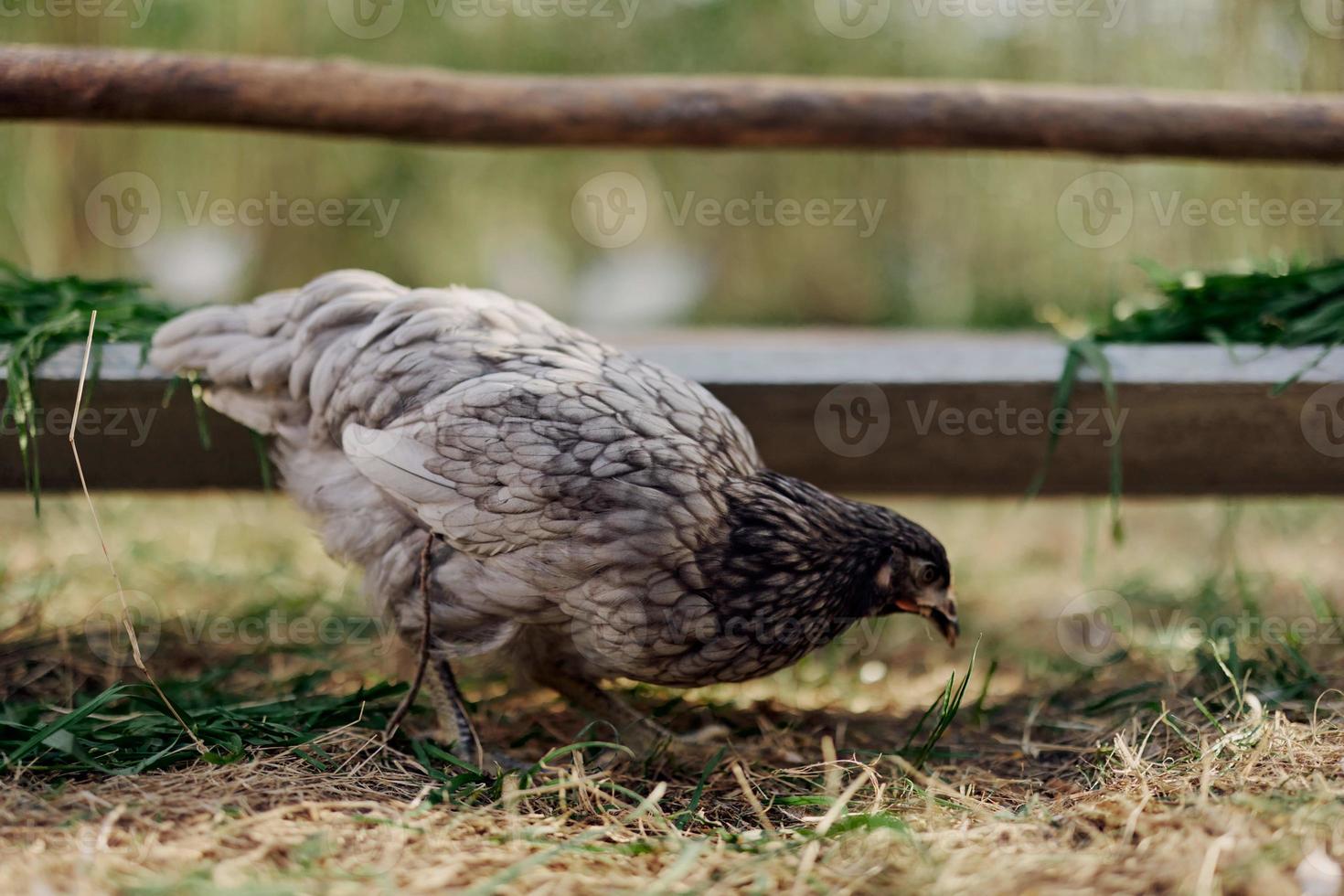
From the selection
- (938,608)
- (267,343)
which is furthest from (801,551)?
(267,343)

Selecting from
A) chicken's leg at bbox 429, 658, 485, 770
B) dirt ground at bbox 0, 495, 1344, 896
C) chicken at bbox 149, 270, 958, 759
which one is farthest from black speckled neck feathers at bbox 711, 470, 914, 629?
chicken's leg at bbox 429, 658, 485, 770

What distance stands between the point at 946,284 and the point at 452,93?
3.89 meters

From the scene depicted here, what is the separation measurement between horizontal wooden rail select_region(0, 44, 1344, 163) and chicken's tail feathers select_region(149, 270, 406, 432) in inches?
22.8

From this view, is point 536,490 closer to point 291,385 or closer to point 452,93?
point 291,385

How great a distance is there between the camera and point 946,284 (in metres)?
5.91

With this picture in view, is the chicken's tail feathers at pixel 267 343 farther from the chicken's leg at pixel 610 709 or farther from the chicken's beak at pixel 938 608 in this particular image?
the chicken's beak at pixel 938 608

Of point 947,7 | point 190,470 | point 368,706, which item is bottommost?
point 368,706

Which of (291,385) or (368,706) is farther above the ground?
(291,385)

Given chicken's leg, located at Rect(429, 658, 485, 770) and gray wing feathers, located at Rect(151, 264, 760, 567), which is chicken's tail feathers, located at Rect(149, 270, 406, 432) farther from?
chicken's leg, located at Rect(429, 658, 485, 770)

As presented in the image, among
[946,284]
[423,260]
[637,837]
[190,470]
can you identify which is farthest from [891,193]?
[637,837]

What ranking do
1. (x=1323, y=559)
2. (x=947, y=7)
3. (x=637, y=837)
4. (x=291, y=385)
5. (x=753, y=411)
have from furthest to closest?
1. (x=947, y=7)
2. (x=1323, y=559)
3. (x=753, y=411)
4. (x=291, y=385)
5. (x=637, y=837)

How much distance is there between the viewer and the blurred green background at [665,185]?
192 inches

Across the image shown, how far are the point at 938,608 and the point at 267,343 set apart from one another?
1568mm

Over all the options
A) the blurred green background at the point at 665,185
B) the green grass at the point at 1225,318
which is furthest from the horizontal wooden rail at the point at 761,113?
the blurred green background at the point at 665,185
